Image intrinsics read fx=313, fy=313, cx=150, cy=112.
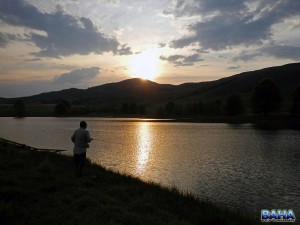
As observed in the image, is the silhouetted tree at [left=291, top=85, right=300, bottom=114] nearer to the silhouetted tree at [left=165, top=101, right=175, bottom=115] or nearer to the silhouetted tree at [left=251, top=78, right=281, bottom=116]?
the silhouetted tree at [left=251, top=78, right=281, bottom=116]

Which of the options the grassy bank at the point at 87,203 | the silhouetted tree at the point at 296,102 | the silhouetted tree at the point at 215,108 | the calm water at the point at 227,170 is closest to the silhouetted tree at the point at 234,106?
the silhouetted tree at the point at 215,108

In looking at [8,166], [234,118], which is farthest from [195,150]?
[234,118]

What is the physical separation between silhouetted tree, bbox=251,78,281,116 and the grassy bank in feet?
292

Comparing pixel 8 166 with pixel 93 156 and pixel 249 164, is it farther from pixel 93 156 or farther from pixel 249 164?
pixel 249 164

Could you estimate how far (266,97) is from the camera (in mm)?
99312

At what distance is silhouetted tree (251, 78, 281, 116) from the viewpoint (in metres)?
98.9

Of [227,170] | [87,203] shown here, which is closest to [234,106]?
[227,170]

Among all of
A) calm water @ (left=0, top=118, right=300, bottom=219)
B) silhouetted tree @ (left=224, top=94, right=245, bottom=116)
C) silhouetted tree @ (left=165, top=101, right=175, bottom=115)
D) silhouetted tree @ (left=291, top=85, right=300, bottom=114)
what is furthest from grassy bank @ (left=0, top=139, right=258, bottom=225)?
silhouetted tree @ (left=165, top=101, right=175, bottom=115)

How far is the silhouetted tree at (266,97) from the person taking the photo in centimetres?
9888

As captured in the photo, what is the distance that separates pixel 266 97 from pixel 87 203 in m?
95.4

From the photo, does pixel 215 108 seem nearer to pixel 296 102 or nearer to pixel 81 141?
pixel 296 102

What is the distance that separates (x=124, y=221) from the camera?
1111 cm

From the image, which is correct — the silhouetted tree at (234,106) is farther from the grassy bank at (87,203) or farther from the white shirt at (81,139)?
the white shirt at (81,139)

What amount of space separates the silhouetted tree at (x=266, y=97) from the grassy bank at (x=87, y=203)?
292ft
